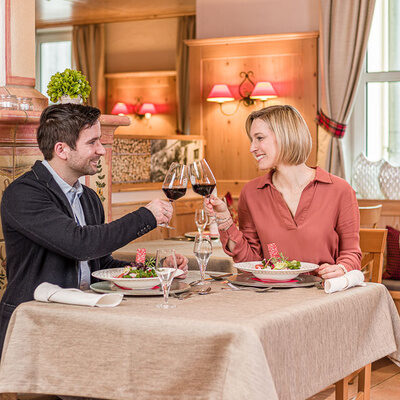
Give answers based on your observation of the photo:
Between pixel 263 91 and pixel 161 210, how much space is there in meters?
4.67

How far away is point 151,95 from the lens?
10.2m

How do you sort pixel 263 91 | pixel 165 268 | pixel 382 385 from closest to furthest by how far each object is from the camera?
pixel 165 268
pixel 382 385
pixel 263 91

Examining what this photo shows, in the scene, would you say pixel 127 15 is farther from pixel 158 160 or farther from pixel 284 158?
pixel 284 158

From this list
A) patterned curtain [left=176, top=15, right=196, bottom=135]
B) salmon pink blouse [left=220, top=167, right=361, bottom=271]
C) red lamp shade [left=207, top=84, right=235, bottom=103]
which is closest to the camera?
salmon pink blouse [left=220, top=167, right=361, bottom=271]

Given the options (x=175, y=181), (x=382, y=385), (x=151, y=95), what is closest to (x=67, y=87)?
(x=175, y=181)

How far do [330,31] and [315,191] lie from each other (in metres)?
4.19

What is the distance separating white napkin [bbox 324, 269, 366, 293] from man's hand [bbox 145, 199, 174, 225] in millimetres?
555

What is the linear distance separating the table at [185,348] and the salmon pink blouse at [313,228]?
56 cm

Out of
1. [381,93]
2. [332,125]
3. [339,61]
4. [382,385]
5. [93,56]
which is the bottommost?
[382,385]

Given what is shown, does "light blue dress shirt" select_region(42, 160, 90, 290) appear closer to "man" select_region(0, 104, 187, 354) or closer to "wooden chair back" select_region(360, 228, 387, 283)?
"man" select_region(0, 104, 187, 354)

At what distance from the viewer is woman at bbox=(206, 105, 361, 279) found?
2.64 m

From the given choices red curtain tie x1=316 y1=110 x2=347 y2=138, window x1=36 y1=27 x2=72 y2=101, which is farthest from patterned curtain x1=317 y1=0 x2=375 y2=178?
window x1=36 y1=27 x2=72 y2=101

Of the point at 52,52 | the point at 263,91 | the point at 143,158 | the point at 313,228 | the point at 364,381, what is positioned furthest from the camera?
the point at 52,52

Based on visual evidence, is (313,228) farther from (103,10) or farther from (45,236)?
(103,10)
